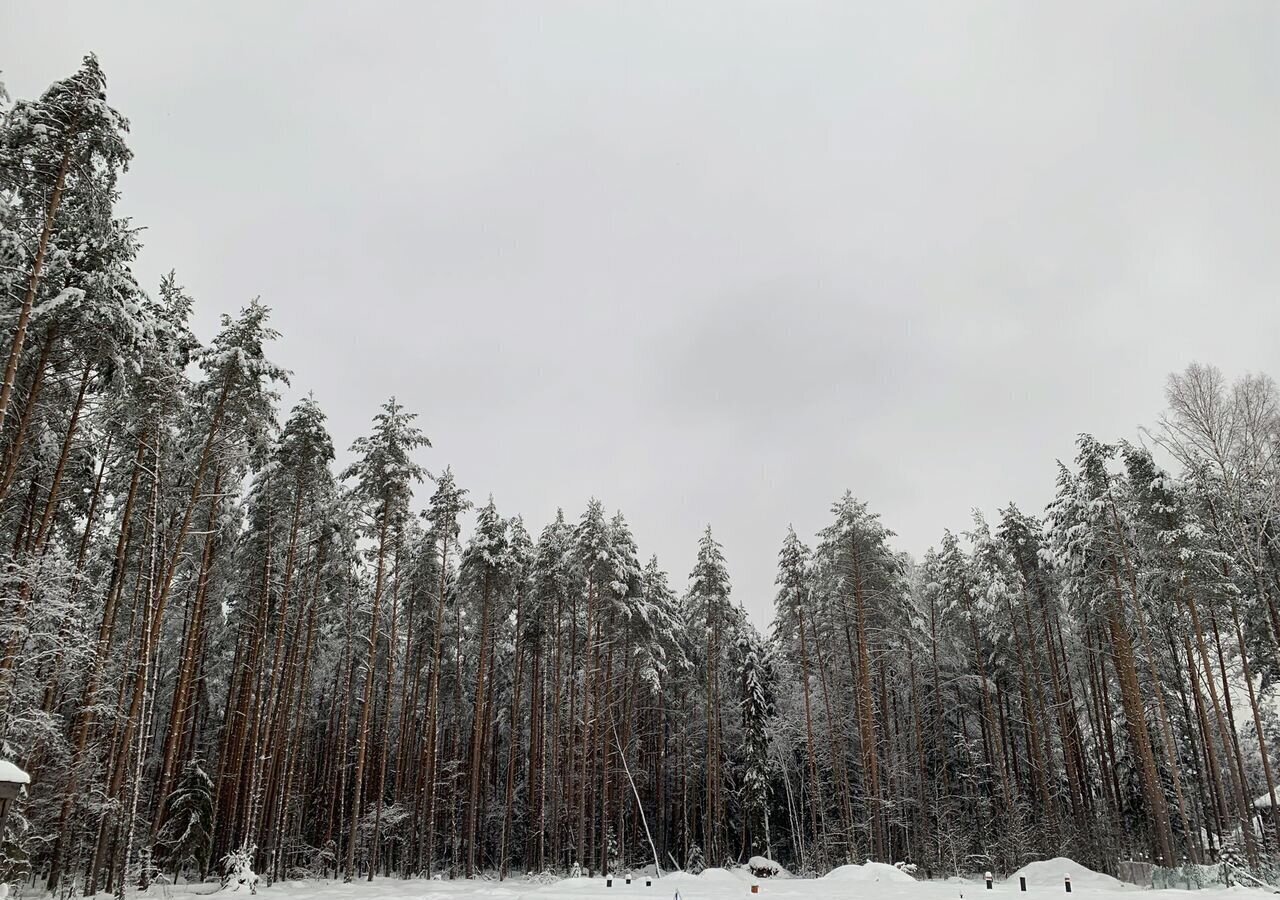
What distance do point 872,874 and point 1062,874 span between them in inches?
305

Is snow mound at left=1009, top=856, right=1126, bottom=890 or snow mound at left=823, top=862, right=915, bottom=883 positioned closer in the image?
snow mound at left=823, top=862, right=915, bottom=883

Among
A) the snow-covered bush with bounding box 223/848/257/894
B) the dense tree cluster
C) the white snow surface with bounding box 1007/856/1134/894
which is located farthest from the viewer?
the white snow surface with bounding box 1007/856/1134/894

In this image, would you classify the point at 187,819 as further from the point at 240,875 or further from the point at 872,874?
the point at 872,874

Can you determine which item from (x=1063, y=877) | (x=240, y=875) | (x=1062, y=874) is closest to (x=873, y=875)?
(x=1063, y=877)

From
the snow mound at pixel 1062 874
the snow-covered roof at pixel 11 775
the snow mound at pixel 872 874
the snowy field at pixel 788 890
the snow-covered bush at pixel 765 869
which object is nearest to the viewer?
the snow-covered roof at pixel 11 775

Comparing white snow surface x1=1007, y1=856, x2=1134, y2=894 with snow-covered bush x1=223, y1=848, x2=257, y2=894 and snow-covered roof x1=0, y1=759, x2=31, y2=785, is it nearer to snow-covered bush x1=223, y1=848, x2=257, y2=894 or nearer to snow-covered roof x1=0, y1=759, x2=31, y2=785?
snow-covered bush x1=223, y1=848, x2=257, y2=894

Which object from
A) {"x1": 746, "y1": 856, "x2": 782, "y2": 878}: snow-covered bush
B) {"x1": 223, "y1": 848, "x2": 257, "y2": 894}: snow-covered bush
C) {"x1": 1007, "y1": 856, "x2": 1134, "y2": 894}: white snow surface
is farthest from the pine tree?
{"x1": 1007, "y1": 856, "x2": 1134, "y2": 894}: white snow surface

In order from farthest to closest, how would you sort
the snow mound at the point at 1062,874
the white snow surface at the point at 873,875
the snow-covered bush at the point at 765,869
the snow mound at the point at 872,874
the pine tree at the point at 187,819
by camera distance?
the snow-covered bush at the point at 765,869, the snow mound at the point at 1062,874, the snow mound at the point at 872,874, the white snow surface at the point at 873,875, the pine tree at the point at 187,819

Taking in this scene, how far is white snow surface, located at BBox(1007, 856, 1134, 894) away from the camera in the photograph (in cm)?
2388

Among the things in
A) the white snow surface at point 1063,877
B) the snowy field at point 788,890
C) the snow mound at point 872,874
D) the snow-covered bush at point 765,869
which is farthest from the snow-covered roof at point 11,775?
the snow-covered bush at point 765,869

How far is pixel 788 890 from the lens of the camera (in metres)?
20.9

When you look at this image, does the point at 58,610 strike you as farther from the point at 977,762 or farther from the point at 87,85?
the point at 977,762

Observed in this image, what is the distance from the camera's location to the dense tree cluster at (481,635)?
15.5m

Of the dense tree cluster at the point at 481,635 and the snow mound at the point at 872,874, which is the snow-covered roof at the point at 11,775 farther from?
the snow mound at the point at 872,874
